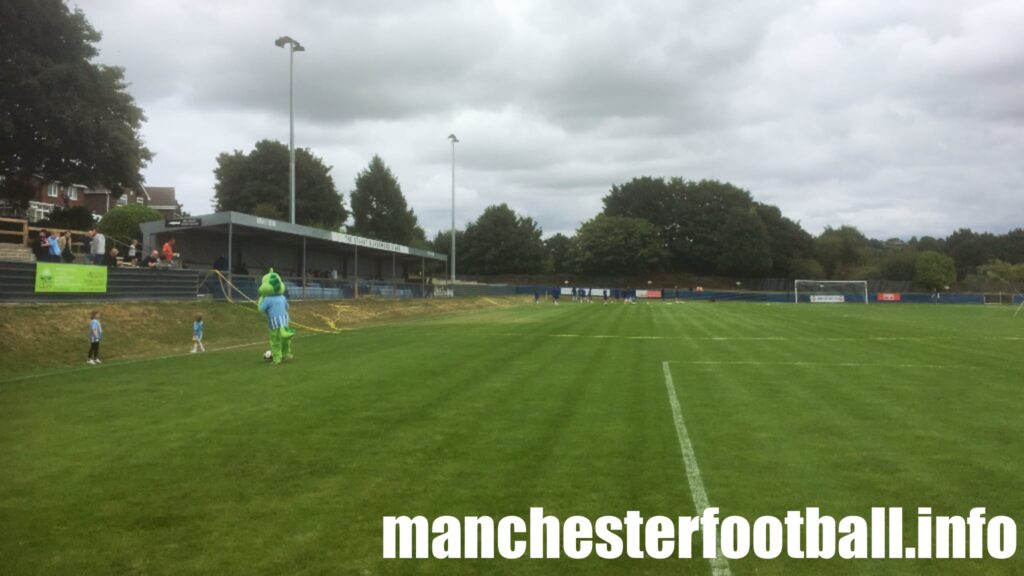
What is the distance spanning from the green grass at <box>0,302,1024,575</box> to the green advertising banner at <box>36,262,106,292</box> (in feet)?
27.7

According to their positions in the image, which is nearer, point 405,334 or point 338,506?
point 338,506

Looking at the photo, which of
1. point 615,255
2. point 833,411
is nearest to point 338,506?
point 833,411

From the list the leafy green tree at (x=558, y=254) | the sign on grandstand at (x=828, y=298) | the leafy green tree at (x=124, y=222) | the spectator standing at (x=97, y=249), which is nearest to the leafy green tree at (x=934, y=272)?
the sign on grandstand at (x=828, y=298)

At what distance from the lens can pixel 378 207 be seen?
9075 centimetres

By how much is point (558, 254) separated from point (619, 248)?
62.0 feet

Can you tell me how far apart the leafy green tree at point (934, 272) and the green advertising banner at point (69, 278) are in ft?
321

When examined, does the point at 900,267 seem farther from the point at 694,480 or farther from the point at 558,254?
the point at 694,480

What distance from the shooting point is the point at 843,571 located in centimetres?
478

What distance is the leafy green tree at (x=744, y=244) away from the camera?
332ft

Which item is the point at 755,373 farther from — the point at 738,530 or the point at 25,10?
the point at 25,10

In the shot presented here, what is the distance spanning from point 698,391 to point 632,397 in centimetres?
145

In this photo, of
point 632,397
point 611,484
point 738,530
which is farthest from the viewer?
point 632,397

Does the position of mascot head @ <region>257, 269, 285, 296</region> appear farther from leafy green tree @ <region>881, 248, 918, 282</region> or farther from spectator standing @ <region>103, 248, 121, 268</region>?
leafy green tree @ <region>881, 248, 918, 282</region>

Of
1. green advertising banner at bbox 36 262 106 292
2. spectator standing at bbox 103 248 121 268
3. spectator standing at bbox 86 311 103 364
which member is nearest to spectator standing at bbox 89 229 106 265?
spectator standing at bbox 103 248 121 268
